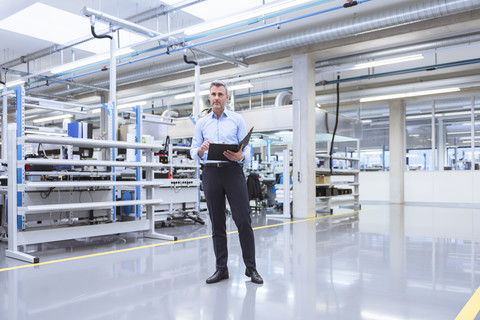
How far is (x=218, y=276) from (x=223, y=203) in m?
0.55

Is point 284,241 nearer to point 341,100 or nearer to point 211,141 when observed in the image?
point 211,141

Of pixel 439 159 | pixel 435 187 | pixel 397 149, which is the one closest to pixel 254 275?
pixel 397 149

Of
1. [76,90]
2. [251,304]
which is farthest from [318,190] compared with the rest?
[76,90]

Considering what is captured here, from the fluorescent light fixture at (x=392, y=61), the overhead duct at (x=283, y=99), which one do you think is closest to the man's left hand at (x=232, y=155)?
the fluorescent light fixture at (x=392, y=61)

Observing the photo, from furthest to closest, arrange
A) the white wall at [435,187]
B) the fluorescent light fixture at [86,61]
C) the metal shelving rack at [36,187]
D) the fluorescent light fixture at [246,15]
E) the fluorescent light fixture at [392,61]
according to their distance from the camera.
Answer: the white wall at [435,187] < the fluorescent light fixture at [392,61] < the fluorescent light fixture at [86,61] < the fluorescent light fixture at [246,15] < the metal shelving rack at [36,187]

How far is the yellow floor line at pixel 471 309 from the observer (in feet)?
7.29

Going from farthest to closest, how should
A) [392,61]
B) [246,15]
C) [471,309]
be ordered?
[392,61]
[246,15]
[471,309]

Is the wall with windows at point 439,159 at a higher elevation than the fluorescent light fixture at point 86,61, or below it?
below

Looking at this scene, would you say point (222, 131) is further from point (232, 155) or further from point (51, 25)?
point (51, 25)

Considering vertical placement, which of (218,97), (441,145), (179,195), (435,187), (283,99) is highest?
(283,99)

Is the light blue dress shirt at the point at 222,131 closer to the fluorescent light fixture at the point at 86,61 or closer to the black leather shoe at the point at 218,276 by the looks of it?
the black leather shoe at the point at 218,276

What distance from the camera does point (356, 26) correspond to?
21.9 feet

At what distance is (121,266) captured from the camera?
3572 millimetres

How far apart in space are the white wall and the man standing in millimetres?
11184
